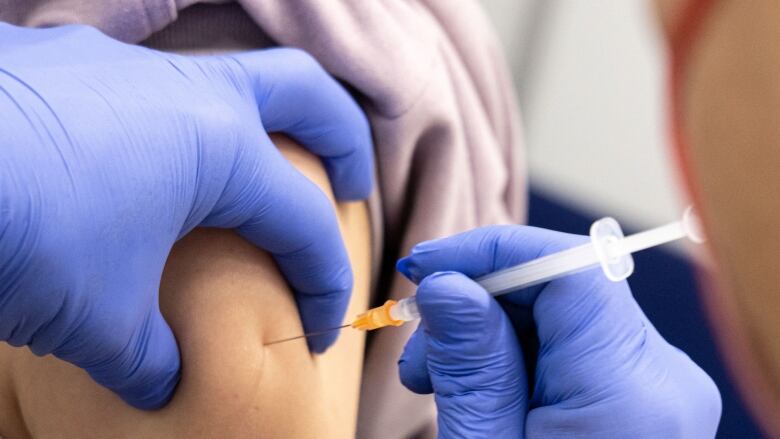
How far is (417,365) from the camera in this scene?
2.54 feet

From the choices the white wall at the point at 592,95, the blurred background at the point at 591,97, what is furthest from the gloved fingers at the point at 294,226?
the white wall at the point at 592,95

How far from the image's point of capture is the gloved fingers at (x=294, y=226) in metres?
0.67

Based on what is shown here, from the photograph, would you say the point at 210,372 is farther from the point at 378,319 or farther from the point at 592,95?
the point at 592,95

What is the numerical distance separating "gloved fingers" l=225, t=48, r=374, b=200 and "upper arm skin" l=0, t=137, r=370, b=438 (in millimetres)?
137

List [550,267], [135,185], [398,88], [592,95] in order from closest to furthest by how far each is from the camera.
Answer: [135,185] → [550,267] → [398,88] → [592,95]

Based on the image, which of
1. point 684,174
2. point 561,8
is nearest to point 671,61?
point 684,174

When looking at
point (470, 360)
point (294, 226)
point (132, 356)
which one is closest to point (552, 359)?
point (470, 360)

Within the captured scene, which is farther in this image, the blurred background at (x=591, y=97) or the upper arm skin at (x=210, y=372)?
Answer: the blurred background at (x=591, y=97)

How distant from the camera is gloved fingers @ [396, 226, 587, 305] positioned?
706 mm

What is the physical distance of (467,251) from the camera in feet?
2.36

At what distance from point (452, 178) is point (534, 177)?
97cm

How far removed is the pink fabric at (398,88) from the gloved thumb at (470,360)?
0.74 feet

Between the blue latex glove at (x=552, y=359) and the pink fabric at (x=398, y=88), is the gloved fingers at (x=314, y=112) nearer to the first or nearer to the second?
the pink fabric at (x=398, y=88)

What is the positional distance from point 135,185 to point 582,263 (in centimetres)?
39
